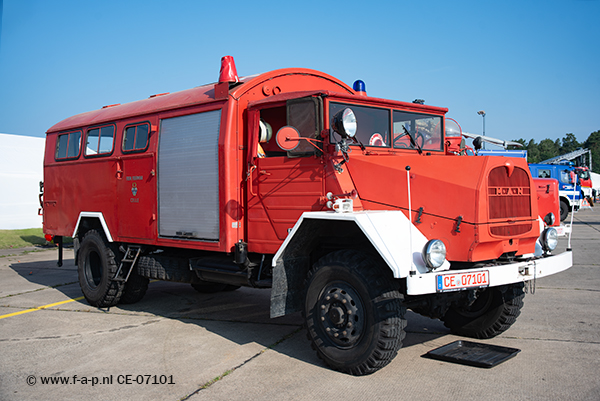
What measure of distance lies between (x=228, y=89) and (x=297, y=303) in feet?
8.58

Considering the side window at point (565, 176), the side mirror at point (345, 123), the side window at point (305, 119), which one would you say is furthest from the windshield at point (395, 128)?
the side window at point (565, 176)

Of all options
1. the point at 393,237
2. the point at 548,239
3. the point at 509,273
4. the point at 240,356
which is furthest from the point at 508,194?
the point at 240,356

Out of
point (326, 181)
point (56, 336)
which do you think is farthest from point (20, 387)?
point (326, 181)

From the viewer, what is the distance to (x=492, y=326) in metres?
5.53

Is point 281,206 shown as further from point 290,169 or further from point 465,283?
point 465,283

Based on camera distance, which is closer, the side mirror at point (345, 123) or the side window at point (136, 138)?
the side mirror at point (345, 123)

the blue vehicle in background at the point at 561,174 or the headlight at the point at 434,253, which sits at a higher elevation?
the blue vehicle in background at the point at 561,174

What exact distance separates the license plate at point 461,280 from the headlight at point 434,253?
0.43 ft

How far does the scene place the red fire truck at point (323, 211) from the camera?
4.39 meters

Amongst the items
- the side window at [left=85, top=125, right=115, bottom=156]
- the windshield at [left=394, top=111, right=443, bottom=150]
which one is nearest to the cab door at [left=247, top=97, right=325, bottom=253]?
the windshield at [left=394, top=111, right=443, bottom=150]

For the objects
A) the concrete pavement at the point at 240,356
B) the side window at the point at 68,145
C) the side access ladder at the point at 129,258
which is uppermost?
the side window at the point at 68,145

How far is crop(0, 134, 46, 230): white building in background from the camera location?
23.3 m

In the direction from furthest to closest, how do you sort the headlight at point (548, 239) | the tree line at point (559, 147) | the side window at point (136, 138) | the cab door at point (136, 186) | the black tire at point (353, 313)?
the tree line at point (559, 147) < the side window at point (136, 138) < the cab door at point (136, 186) < the headlight at point (548, 239) < the black tire at point (353, 313)

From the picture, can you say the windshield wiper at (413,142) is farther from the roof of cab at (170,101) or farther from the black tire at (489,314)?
the black tire at (489,314)
